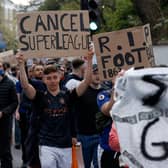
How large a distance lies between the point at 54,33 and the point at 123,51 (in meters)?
1.45

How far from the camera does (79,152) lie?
304 inches

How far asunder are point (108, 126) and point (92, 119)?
1447 millimetres

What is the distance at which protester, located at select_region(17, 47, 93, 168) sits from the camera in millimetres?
6789

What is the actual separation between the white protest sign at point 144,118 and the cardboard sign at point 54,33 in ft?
11.4

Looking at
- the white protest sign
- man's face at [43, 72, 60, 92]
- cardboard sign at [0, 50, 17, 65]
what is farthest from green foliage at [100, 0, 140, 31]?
the white protest sign

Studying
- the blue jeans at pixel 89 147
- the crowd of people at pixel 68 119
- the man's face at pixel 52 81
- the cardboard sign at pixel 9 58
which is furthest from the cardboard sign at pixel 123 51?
the cardboard sign at pixel 9 58

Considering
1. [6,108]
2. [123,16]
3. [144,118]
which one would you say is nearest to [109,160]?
[144,118]

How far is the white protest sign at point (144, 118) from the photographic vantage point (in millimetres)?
3973

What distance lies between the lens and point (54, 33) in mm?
7766

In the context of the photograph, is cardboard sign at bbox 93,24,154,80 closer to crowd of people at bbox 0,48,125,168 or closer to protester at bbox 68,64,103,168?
crowd of people at bbox 0,48,125,168

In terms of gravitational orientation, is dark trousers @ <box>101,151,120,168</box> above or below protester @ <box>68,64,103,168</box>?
below

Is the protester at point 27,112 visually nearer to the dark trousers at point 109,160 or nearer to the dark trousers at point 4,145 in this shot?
the dark trousers at point 4,145

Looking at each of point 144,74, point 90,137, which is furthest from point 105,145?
point 144,74

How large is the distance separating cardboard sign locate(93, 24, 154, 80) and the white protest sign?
2.33 meters
